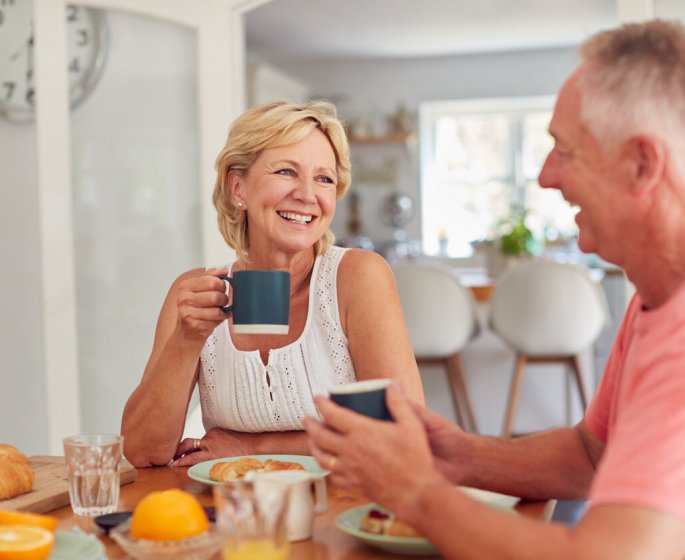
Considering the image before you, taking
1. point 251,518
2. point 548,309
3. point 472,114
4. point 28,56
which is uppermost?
point 472,114

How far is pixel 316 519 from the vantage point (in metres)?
1.23

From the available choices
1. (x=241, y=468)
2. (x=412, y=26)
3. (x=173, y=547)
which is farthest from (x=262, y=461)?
(x=412, y=26)

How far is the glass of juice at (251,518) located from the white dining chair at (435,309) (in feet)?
12.8

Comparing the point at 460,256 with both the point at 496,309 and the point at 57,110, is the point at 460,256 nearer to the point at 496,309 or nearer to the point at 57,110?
the point at 496,309

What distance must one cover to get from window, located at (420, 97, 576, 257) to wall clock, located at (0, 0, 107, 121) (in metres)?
5.59

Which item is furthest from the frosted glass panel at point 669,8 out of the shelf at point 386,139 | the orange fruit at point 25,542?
the shelf at point 386,139

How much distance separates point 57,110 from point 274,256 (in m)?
1.82

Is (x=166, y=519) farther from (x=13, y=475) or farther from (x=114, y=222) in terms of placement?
(x=114, y=222)

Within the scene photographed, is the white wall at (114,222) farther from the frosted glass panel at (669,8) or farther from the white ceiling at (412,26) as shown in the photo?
the white ceiling at (412,26)

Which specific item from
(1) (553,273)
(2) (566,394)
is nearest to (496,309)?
(1) (553,273)

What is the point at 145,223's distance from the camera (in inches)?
149

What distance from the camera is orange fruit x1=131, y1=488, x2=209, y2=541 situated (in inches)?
40.4

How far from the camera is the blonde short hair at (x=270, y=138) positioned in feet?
6.42

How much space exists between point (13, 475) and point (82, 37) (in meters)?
2.68
